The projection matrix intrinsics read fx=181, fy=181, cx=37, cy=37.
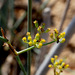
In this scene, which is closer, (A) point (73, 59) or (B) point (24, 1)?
(A) point (73, 59)

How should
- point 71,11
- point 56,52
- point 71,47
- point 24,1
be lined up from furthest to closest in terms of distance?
point 24,1 → point 71,11 → point 71,47 → point 56,52

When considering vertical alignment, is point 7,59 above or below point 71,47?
below

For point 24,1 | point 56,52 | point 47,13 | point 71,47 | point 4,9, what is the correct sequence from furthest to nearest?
point 24,1 → point 71,47 → point 4,9 → point 47,13 → point 56,52

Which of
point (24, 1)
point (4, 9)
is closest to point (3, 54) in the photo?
point (4, 9)

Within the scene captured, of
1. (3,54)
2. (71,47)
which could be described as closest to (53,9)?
(71,47)

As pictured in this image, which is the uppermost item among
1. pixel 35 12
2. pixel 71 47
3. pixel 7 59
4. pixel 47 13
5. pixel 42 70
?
pixel 47 13

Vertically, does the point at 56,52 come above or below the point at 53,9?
above

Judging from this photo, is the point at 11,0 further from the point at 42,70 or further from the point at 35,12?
the point at 42,70

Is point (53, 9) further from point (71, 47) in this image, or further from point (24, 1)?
point (71, 47)

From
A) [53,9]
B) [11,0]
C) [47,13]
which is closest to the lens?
[47,13]
